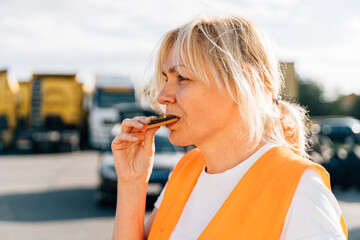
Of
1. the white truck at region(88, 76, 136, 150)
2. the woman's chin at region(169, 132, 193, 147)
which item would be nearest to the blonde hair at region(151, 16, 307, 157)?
the woman's chin at region(169, 132, 193, 147)

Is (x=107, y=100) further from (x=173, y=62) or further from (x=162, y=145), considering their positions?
(x=173, y=62)

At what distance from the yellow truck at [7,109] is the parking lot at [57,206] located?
8.37 meters

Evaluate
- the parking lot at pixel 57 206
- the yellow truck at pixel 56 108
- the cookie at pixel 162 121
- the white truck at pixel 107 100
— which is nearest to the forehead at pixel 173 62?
the cookie at pixel 162 121

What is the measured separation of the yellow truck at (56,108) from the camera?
22219mm

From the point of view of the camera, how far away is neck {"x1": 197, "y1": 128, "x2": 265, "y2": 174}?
173 centimetres

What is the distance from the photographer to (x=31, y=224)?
24.1 ft

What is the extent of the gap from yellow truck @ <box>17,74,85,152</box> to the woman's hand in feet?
67.7

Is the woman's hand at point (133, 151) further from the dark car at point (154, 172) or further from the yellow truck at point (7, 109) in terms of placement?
the yellow truck at point (7, 109)

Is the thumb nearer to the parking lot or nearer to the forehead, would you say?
the forehead

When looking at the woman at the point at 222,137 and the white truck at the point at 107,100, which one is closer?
the woman at the point at 222,137

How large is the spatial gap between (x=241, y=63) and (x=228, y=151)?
38 cm

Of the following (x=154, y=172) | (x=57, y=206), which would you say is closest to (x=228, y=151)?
(x=154, y=172)

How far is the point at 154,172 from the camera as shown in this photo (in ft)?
26.6

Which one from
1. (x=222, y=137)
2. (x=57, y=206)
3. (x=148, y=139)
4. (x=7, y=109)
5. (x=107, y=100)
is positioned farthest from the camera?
(x=7, y=109)
